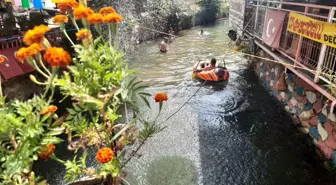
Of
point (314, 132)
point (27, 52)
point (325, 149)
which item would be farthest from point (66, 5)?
point (314, 132)

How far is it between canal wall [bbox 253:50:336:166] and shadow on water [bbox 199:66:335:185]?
11.1 inches

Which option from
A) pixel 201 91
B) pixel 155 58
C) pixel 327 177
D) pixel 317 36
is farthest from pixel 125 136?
pixel 155 58

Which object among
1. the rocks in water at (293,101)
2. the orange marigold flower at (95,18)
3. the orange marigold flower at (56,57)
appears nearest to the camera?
the orange marigold flower at (56,57)

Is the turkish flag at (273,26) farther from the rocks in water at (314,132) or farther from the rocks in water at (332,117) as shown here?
the rocks in water at (332,117)

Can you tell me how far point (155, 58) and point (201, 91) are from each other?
18.1ft

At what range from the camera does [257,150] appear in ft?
21.7

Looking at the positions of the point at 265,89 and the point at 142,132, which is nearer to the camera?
the point at 142,132

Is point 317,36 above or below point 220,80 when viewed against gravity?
above

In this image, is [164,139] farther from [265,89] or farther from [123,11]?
[123,11]

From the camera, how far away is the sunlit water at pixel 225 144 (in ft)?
18.7

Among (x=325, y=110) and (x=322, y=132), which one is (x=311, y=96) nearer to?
(x=325, y=110)

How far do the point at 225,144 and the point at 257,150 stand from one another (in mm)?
816

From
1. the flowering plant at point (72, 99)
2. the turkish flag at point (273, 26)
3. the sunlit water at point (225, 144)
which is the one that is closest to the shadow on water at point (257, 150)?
the sunlit water at point (225, 144)

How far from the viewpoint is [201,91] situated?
10.5 m
